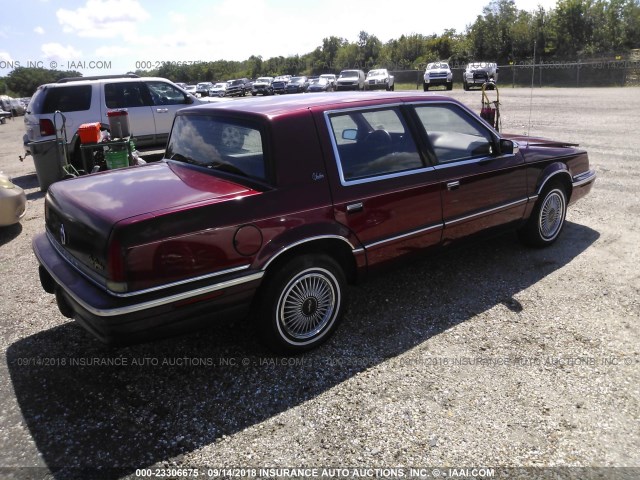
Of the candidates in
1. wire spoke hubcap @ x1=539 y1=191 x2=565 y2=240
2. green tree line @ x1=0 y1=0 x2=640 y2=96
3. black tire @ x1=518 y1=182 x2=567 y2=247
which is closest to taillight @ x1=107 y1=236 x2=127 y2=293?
black tire @ x1=518 y1=182 x2=567 y2=247

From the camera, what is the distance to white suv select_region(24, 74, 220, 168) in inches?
367

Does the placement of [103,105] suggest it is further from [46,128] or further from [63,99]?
[46,128]

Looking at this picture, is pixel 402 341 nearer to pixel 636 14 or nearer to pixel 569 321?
pixel 569 321

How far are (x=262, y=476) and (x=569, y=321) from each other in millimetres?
2598

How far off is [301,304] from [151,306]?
1014 millimetres

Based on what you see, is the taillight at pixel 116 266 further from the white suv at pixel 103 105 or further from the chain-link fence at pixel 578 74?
the chain-link fence at pixel 578 74

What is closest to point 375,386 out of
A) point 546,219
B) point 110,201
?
point 110,201

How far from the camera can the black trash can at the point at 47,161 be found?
8320mm

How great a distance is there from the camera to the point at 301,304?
3.31 meters

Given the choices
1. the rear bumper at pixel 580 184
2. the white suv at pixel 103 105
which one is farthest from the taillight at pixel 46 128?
the rear bumper at pixel 580 184

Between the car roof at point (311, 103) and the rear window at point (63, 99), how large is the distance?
6.61m

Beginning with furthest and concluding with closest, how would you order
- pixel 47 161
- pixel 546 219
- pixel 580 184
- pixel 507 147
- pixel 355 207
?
pixel 47 161, pixel 580 184, pixel 546 219, pixel 507 147, pixel 355 207

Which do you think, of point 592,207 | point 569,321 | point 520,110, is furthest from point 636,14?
point 569,321

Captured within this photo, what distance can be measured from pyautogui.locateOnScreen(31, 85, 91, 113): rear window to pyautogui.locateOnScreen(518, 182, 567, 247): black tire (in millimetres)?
8439
